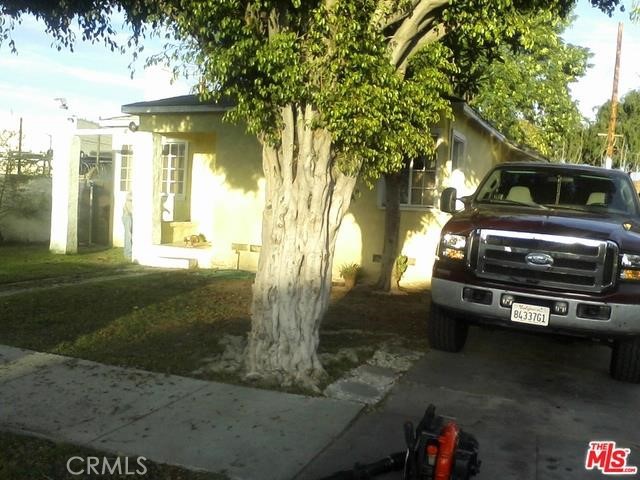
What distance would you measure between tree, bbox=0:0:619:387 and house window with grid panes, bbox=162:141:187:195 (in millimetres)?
9172

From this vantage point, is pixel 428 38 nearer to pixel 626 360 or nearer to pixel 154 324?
pixel 626 360

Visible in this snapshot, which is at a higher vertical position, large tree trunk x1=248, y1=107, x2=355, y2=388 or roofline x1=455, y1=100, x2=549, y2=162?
roofline x1=455, y1=100, x2=549, y2=162

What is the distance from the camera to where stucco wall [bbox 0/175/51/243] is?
658 inches

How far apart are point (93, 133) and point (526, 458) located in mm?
12552

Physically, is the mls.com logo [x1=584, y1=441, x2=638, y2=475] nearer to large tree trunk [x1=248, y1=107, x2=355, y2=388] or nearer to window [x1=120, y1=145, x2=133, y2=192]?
large tree trunk [x1=248, y1=107, x2=355, y2=388]

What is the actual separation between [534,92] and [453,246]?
432 inches

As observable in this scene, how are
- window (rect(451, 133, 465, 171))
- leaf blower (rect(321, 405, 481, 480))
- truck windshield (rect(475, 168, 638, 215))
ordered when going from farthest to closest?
window (rect(451, 133, 465, 171))
truck windshield (rect(475, 168, 638, 215))
leaf blower (rect(321, 405, 481, 480))

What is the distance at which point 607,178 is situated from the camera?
25.1 ft

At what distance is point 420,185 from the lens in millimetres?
12547

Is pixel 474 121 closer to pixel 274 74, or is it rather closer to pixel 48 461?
pixel 274 74

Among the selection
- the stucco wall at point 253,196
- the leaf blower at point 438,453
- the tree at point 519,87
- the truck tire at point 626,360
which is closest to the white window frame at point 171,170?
the stucco wall at point 253,196

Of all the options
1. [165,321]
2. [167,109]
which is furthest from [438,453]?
[167,109]

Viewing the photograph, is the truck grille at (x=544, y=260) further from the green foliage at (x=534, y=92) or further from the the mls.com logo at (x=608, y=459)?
the green foliage at (x=534, y=92)

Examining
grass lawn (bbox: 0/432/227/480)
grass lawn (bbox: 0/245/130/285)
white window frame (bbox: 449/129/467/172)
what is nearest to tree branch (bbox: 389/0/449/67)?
grass lawn (bbox: 0/432/227/480)
